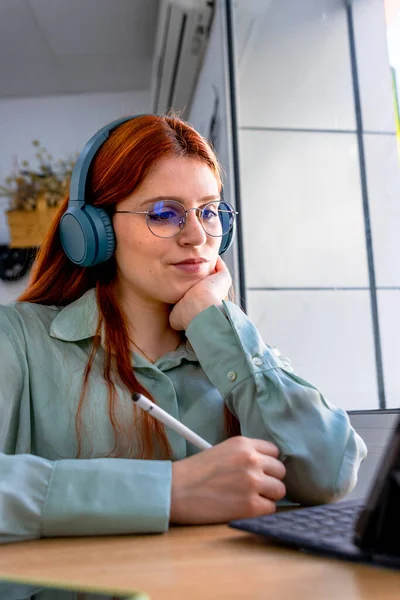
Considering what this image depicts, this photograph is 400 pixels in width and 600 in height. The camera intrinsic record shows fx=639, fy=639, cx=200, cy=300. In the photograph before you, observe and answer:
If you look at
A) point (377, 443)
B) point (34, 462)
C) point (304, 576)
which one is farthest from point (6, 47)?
point (304, 576)

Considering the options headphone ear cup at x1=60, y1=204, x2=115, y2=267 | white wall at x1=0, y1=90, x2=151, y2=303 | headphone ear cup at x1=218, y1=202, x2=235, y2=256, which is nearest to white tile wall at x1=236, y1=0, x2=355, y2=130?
headphone ear cup at x1=218, y1=202, x2=235, y2=256

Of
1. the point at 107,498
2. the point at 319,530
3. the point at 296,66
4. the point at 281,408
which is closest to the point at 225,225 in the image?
the point at 281,408

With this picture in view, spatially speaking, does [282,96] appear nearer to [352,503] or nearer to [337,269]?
[337,269]

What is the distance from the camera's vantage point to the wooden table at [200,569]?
46cm

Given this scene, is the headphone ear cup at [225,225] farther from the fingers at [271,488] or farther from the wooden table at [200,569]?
the wooden table at [200,569]

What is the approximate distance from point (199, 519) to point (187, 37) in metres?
2.73

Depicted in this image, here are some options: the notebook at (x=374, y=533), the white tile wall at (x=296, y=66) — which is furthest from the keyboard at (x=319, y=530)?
the white tile wall at (x=296, y=66)

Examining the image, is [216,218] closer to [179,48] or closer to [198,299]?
[198,299]

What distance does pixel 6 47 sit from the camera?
3.84 metres

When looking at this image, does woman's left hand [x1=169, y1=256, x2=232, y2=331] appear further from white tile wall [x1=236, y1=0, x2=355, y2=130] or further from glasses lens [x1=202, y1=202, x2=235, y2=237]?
white tile wall [x1=236, y1=0, x2=355, y2=130]

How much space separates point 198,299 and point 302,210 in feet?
3.68

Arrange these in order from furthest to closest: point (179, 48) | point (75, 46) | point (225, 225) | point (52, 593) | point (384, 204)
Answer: point (75, 46)
point (179, 48)
point (384, 204)
point (225, 225)
point (52, 593)

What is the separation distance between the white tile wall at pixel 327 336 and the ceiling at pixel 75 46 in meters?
2.15

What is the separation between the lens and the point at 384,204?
6.29 ft
